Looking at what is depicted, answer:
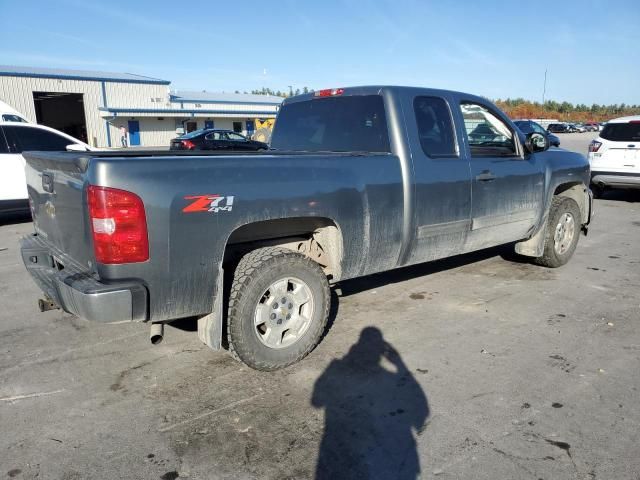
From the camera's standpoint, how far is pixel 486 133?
4898 mm

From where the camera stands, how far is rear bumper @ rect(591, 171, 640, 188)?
1045cm

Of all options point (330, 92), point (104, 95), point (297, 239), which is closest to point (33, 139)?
point (330, 92)

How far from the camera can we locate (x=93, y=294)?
2.72 metres

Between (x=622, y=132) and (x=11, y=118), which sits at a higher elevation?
(x=11, y=118)

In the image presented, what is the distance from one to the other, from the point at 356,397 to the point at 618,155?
395 inches

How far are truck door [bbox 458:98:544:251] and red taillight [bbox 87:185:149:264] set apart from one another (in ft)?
9.72

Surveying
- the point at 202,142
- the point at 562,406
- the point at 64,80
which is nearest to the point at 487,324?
the point at 562,406

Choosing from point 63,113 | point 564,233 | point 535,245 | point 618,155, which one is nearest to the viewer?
point 535,245

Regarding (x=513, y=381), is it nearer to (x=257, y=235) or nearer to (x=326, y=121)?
(x=257, y=235)

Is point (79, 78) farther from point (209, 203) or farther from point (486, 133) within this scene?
point (209, 203)

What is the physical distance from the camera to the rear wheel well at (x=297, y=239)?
11.5 ft

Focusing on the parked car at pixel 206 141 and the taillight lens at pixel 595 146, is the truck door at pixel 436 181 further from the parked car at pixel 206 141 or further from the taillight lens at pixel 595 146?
the parked car at pixel 206 141

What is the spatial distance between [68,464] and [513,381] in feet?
8.94

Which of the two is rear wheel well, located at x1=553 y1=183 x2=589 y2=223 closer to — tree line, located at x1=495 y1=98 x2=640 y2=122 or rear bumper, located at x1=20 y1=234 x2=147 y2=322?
rear bumper, located at x1=20 y1=234 x2=147 y2=322
